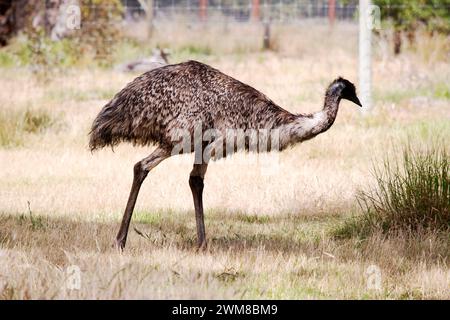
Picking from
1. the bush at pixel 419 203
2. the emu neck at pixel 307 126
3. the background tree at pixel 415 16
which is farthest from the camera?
the background tree at pixel 415 16

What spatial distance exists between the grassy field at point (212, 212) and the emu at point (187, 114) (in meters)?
0.66

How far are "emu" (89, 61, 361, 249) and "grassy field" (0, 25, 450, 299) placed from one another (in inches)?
26.2

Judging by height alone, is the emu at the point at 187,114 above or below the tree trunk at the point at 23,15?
above

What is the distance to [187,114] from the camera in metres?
6.92

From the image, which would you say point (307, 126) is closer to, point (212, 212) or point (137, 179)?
point (137, 179)

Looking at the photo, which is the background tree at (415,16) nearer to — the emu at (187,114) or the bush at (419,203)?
the bush at (419,203)

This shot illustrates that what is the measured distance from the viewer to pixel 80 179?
10172 mm

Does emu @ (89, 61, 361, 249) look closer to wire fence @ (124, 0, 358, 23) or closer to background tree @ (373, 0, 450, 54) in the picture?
background tree @ (373, 0, 450, 54)

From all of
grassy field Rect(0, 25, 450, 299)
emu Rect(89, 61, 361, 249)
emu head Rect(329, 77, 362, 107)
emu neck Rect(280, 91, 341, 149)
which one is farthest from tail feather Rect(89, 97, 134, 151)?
emu head Rect(329, 77, 362, 107)

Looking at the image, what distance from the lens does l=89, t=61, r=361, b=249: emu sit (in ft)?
22.8

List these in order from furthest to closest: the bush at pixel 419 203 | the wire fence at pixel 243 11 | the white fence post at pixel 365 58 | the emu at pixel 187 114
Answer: the wire fence at pixel 243 11, the white fence post at pixel 365 58, the bush at pixel 419 203, the emu at pixel 187 114

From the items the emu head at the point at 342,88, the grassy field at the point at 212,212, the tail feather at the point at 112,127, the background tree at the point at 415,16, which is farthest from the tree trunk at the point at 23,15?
the emu head at the point at 342,88

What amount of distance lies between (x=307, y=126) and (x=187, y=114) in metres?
0.85

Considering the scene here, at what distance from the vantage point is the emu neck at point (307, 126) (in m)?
7.06
